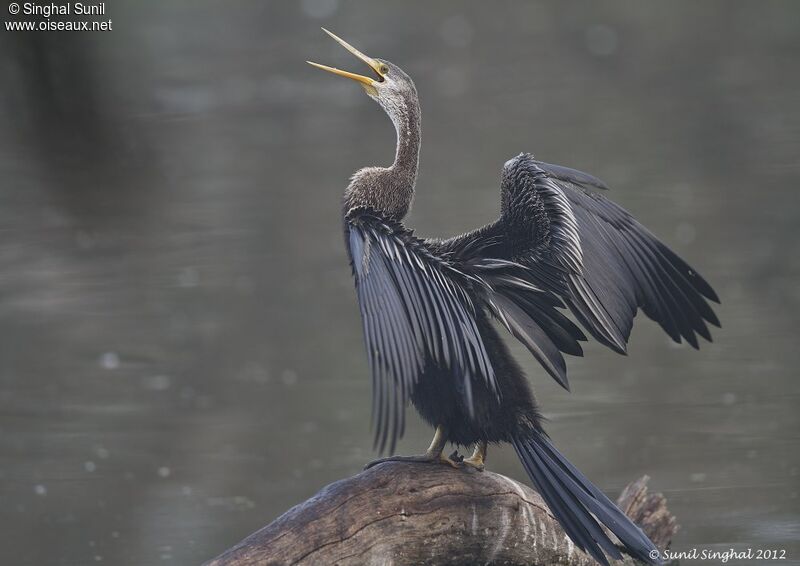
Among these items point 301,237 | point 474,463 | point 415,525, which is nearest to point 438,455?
point 474,463

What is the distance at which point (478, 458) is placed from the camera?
144 inches

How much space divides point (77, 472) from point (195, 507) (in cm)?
74

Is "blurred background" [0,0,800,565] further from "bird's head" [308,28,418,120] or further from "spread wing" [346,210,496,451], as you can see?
"bird's head" [308,28,418,120]

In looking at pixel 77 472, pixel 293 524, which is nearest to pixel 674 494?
pixel 293 524

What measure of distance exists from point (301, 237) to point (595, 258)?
4684mm

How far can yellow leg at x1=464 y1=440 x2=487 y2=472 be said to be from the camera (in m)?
3.64

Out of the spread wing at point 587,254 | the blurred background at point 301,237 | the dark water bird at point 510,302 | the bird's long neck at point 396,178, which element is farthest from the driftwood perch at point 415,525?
the blurred background at point 301,237

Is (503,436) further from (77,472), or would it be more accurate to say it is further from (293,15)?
(293,15)

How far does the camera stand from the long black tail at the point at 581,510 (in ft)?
10.9

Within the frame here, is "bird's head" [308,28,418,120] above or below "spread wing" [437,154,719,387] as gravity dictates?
above

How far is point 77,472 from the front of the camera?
18.2 feet

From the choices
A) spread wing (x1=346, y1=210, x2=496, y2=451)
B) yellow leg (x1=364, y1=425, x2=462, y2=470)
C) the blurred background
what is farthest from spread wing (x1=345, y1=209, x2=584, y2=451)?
the blurred background

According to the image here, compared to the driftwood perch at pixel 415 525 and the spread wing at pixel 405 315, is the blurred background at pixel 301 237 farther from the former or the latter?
the driftwood perch at pixel 415 525

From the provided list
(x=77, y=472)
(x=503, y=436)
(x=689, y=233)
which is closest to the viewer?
(x=503, y=436)
